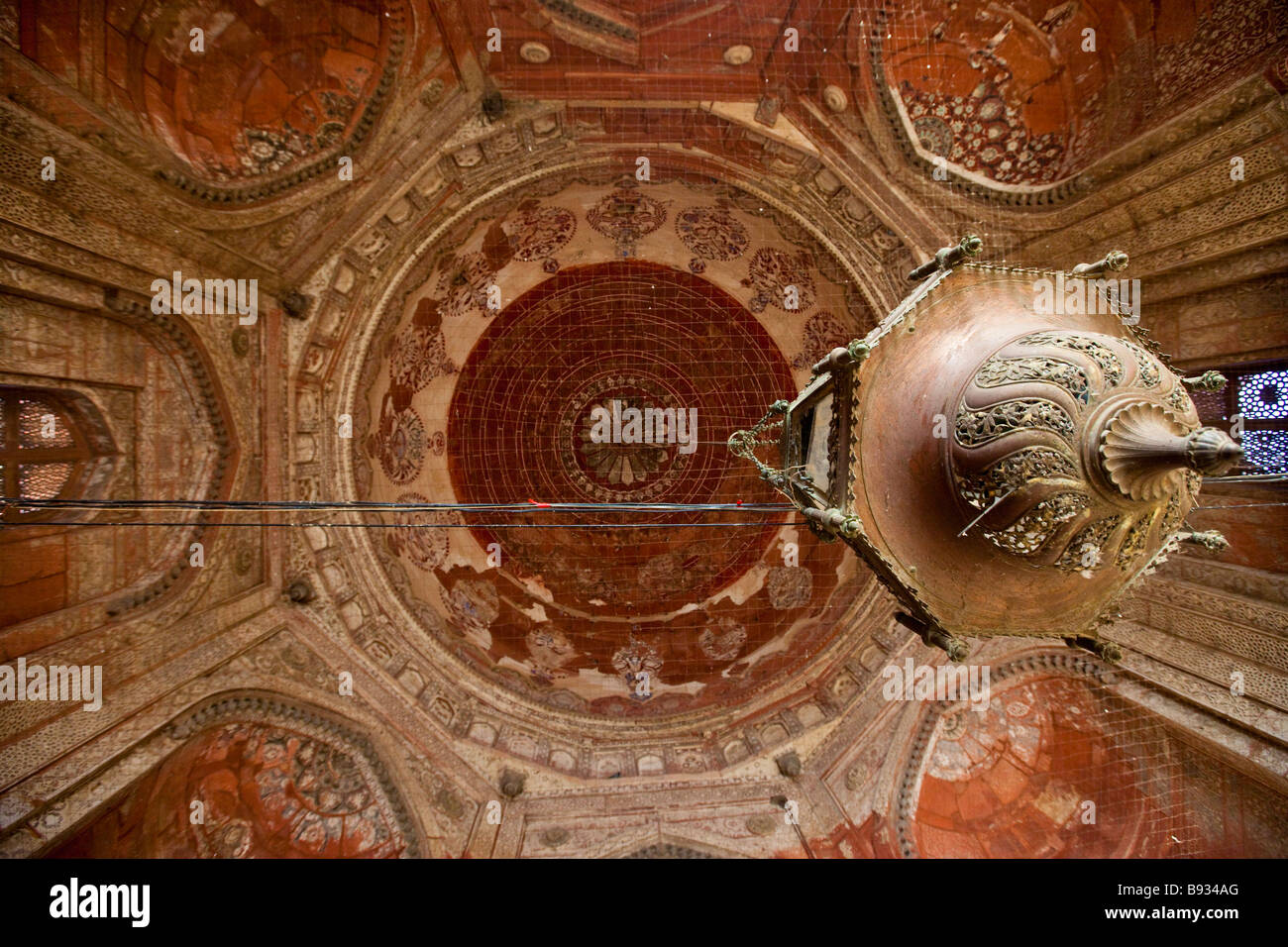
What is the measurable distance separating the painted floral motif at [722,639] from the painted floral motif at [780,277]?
15.1ft

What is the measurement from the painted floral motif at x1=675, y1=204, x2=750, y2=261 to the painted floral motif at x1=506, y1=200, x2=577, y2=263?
60.9 inches

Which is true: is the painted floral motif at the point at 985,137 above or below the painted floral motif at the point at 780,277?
above

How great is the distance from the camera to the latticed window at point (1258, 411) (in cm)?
550

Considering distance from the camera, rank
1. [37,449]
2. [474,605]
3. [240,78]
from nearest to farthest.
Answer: [37,449], [240,78], [474,605]

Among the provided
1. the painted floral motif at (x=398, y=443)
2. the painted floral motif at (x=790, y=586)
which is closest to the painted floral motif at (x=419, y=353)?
the painted floral motif at (x=398, y=443)

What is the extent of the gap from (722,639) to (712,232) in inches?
227

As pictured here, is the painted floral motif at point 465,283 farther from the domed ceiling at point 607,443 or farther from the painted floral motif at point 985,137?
the painted floral motif at point 985,137

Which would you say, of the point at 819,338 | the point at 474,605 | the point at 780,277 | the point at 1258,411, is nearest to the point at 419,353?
the point at 474,605

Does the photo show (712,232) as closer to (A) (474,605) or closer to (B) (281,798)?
(A) (474,605)

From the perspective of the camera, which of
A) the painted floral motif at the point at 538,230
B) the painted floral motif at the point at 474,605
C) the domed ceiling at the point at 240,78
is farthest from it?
the painted floral motif at the point at 474,605

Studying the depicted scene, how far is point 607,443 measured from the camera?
9.38 meters

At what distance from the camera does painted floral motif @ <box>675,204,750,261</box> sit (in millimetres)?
8398

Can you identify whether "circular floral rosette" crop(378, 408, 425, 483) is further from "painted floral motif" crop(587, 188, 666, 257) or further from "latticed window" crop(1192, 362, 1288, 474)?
"latticed window" crop(1192, 362, 1288, 474)

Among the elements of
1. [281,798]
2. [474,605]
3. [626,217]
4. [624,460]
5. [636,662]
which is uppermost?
[626,217]
